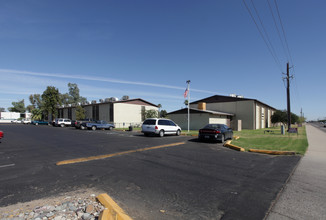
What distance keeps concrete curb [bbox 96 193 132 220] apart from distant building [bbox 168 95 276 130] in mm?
26956

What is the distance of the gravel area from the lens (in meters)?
3.10

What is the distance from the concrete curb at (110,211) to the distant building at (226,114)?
26956 mm

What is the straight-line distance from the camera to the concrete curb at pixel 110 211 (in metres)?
3.07

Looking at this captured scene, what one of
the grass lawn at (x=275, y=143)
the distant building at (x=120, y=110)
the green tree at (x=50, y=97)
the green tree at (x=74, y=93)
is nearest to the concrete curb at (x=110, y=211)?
the grass lawn at (x=275, y=143)

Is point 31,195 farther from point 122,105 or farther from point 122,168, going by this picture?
point 122,105

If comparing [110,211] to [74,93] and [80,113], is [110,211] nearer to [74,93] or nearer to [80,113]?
[80,113]

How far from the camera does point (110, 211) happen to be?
3232 mm

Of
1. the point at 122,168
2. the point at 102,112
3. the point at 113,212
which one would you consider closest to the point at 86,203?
the point at 113,212

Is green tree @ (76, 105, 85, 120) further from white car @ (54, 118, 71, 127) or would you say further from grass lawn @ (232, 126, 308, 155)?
grass lawn @ (232, 126, 308, 155)

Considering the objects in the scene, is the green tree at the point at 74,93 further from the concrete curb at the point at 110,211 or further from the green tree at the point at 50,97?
the concrete curb at the point at 110,211

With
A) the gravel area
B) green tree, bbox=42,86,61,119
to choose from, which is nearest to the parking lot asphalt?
the gravel area

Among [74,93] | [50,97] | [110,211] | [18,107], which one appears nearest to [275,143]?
[110,211]

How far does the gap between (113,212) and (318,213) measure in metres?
3.85

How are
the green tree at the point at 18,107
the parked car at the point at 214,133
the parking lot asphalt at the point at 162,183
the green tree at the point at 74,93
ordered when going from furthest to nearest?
1. the green tree at the point at 18,107
2. the green tree at the point at 74,93
3. the parked car at the point at 214,133
4. the parking lot asphalt at the point at 162,183
